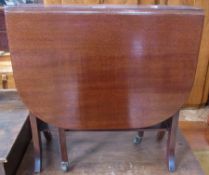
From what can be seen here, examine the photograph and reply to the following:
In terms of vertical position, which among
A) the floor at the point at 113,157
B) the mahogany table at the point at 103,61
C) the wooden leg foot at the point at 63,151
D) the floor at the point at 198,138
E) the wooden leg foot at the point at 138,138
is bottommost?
the floor at the point at 198,138

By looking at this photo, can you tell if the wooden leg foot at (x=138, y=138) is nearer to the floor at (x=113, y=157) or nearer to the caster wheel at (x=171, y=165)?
the floor at (x=113, y=157)

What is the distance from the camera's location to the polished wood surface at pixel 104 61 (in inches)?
33.3

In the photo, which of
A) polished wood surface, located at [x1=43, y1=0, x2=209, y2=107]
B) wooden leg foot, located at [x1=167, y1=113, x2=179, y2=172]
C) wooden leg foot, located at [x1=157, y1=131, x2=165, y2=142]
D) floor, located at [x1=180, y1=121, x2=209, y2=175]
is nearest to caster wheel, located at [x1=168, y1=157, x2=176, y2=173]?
wooden leg foot, located at [x1=167, y1=113, x2=179, y2=172]

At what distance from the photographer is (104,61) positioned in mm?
912

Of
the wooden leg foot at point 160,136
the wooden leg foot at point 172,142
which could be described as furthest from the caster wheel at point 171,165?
the wooden leg foot at point 160,136

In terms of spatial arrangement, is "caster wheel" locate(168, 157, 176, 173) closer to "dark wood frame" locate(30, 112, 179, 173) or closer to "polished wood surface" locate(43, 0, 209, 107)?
"dark wood frame" locate(30, 112, 179, 173)

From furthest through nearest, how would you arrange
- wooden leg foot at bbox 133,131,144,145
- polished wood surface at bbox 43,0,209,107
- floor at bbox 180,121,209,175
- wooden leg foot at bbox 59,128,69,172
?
1. polished wood surface at bbox 43,0,209,107
2. floor at bbox 180,121,209,175
3. wooden leg foot at bbox 133,131,144,145
4. wooden leg foot at bbox 59,128,69,172

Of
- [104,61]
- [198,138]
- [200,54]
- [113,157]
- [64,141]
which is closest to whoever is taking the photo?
[104,61]

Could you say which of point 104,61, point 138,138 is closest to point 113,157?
point 138,138

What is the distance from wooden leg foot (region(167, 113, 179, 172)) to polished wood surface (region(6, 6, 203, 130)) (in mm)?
93

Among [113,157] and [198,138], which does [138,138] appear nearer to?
[113,157]

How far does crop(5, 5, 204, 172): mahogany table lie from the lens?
0.84 meters

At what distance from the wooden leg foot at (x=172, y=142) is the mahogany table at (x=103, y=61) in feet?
0.16

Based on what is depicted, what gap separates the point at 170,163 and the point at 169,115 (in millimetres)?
280
